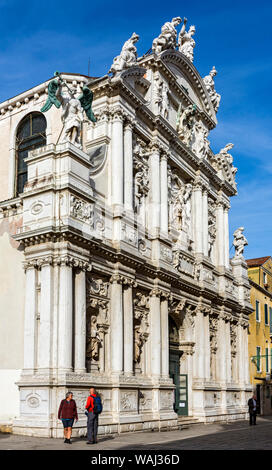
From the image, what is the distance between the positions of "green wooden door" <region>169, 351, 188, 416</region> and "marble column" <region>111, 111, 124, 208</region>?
25.3ft

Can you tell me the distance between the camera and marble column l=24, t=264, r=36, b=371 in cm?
1784

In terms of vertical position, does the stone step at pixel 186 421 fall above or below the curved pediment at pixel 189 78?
below

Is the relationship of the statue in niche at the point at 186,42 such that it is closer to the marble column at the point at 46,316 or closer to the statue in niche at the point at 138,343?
the statue in niche at the point at 138,343

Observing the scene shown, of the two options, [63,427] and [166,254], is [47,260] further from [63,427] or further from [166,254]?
[166,254]

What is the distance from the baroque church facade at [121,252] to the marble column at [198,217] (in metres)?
0.06

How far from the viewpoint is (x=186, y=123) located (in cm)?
2861

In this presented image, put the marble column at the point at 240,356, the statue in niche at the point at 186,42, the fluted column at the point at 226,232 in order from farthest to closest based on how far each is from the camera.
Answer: the fluted column at the point at 226,232
the marble column at the point at 240,356
the statue in niche at the point at 186,42

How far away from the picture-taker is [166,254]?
24.2 m

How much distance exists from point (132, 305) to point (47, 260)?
4.66 m

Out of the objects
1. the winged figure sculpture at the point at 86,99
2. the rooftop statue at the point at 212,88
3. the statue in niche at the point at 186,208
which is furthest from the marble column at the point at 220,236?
the winged figure sculpture at the point at 86,99

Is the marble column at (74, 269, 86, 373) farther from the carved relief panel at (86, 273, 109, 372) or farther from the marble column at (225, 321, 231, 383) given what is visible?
the marble column at (225, 321, 231, 383)

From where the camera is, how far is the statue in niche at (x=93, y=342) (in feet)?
63.4
